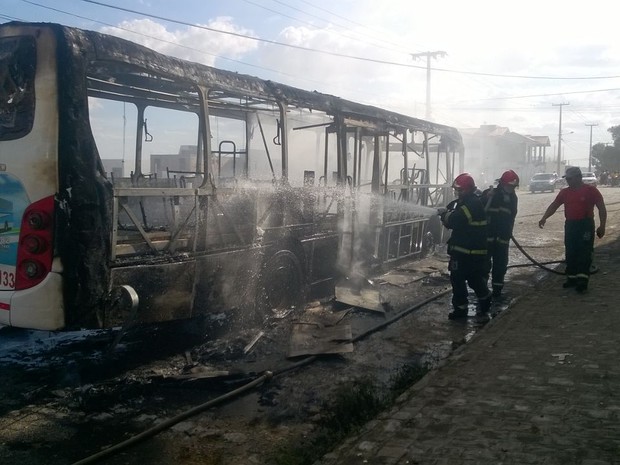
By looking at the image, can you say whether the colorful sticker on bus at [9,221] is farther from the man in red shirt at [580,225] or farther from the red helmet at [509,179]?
the man in red shirt at [580,225]

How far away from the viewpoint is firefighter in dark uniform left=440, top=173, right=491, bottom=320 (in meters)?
7.15

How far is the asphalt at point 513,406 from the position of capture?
3.42 m

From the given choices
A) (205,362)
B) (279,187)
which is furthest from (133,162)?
(205,362)

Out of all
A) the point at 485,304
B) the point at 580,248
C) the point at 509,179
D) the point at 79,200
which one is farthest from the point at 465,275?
the point at 79,200

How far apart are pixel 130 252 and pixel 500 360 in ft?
11.4

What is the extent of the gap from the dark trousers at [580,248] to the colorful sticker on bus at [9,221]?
716 centimetres

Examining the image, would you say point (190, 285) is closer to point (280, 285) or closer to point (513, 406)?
point (280, 285)

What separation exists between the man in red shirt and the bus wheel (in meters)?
4.02

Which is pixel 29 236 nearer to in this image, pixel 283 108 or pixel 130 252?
pixel 130 252

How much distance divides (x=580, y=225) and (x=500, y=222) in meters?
1.13

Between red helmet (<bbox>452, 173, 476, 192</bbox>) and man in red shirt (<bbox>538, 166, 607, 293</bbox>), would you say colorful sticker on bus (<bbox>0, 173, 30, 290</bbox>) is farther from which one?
man in red shirt (<bbox>538, 166, 607, 293</bbox>)

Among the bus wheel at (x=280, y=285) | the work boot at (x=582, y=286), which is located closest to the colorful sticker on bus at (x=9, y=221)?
the bus wheel at (x=280, y=285)

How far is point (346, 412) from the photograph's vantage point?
168 inches

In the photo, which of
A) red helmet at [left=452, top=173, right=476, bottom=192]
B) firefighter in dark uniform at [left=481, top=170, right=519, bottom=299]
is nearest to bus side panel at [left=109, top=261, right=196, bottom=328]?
red helmet at [left=452, top=173, right=476, bottom=192]
